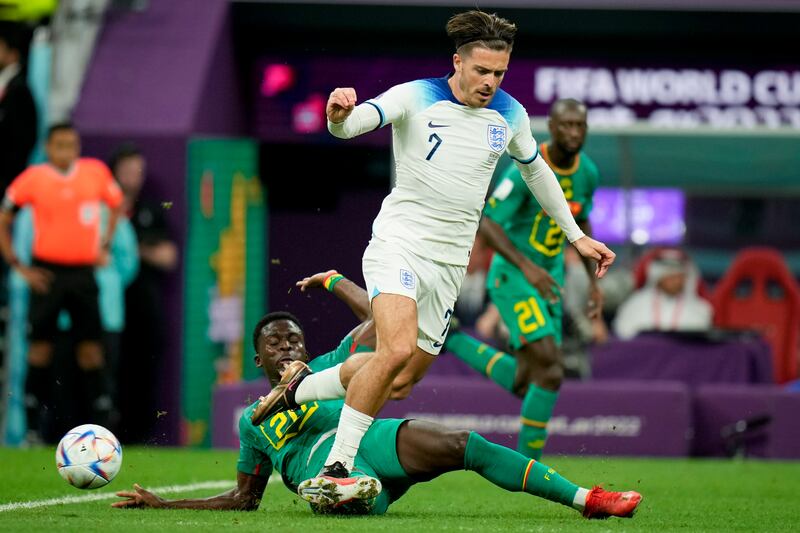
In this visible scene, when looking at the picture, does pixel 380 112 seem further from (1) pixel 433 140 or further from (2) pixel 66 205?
(2) pixel 66 205

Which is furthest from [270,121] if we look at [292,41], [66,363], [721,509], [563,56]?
[721,509]

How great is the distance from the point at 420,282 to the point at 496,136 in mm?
748

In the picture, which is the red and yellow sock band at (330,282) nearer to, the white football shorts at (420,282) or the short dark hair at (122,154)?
the white football shorts at (420,282)

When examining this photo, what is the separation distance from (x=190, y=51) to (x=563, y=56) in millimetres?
3684

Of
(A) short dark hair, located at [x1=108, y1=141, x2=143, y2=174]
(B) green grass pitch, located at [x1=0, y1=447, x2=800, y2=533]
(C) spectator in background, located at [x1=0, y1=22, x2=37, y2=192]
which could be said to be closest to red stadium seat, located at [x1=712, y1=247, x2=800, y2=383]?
(B) green grass pitch, located at [x1=0, y1=447, x2=800, y2=533]

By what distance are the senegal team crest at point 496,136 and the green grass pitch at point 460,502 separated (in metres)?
1.66

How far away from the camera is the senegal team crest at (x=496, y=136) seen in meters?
6.96

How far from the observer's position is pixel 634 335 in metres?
13.8

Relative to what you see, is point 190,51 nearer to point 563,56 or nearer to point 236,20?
point 236,20

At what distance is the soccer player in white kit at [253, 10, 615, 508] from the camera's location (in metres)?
6.62

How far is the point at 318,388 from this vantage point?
6746 mm

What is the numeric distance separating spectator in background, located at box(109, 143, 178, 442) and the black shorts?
3.51ft

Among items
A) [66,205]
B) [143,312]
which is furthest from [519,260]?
[143,312]

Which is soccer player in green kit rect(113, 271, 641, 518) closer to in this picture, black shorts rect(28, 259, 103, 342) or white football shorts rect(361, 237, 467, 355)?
white football shorts rect(361, 237, 467, 355)
